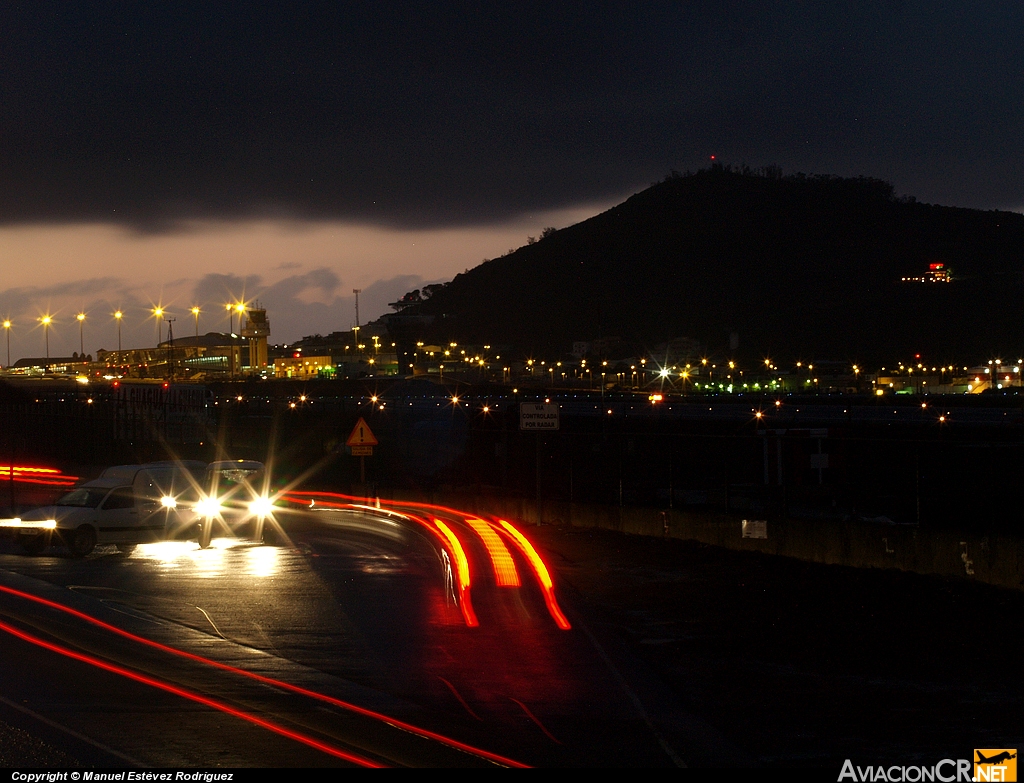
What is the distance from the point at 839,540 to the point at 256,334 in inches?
4841

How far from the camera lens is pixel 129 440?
4741 centimetres

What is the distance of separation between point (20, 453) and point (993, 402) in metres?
52.7

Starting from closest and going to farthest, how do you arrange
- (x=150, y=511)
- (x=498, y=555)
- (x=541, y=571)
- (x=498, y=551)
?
(x=541, y=571)
(x=498, y=555)
(x=498, y=551)
(x=150, y=511)

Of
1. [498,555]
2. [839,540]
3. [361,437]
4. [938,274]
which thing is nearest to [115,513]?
[498,555]

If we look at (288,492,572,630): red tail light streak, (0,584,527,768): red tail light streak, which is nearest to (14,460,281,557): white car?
(288,492,572,630): red tail light streak

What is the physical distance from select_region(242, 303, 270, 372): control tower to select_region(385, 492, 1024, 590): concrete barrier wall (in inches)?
4463

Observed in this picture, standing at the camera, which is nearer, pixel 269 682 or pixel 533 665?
pixel 269 682

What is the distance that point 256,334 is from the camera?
135 m

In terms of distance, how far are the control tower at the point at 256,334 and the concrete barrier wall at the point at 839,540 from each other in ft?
372

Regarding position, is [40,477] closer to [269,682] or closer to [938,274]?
[269,682]

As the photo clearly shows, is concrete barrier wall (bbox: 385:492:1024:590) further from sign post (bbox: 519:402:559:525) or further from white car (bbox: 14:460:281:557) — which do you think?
white car (bbox: 14:460:281:557)

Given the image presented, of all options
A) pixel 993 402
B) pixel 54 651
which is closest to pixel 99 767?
pixel 54 651

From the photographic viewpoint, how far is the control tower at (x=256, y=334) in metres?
135

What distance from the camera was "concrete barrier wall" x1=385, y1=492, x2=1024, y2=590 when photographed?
50.4 feet
